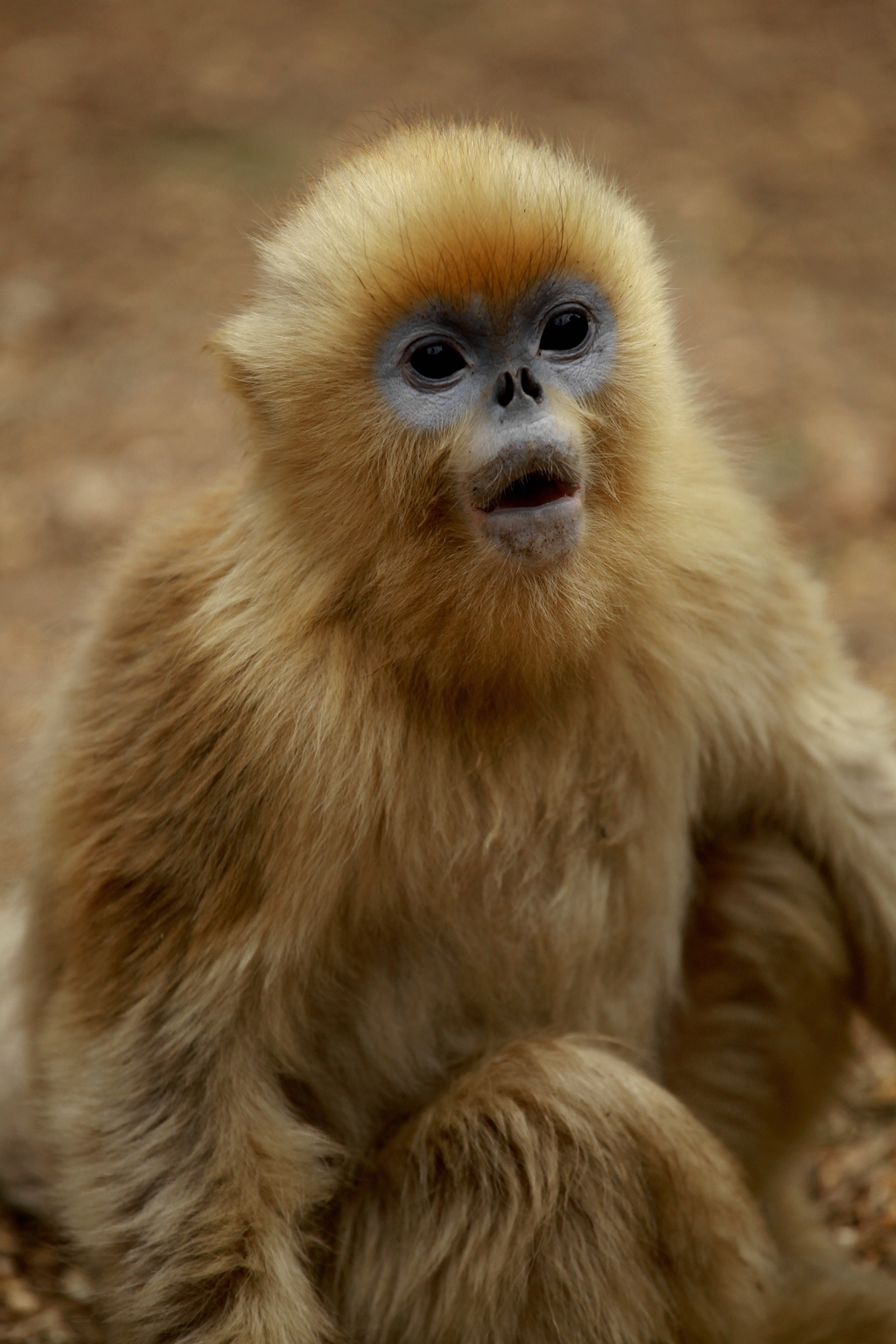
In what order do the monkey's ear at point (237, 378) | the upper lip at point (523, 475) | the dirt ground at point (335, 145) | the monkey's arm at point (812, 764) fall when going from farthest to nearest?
the dirt ground at point (335, 145), the monkey's arm at point (812, 764), the monkey's ear at point (237, 378), the upper lip at point (523, 475)

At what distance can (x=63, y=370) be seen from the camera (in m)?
7.12

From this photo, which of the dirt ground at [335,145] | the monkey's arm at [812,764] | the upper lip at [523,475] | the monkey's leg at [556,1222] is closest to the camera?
the upper lip at [523,475]

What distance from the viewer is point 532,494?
2.96 m

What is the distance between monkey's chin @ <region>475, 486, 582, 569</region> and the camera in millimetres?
2922

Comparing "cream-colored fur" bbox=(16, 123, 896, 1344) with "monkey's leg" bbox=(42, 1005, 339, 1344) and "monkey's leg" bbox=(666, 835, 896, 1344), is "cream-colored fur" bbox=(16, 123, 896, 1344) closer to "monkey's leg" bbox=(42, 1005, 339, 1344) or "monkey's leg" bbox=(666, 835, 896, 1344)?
"monkey's leg" bbox=(42, 1005, 339, 1344)

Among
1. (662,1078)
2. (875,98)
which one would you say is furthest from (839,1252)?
(875,98)

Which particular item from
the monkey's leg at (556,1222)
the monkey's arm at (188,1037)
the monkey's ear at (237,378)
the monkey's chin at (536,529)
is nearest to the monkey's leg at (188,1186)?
the monkey's arm at (188,1037)

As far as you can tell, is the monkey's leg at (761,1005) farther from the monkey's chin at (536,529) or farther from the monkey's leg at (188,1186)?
the monkey's chin at (536,529)

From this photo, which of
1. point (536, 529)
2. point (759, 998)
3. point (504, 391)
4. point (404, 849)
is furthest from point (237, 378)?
point (759, 998)

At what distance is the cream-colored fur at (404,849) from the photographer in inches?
119

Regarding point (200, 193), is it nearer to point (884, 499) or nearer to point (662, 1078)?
point (884, 499)

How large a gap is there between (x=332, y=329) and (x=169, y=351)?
169 inches

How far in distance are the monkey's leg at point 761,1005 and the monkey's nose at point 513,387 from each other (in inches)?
54.1

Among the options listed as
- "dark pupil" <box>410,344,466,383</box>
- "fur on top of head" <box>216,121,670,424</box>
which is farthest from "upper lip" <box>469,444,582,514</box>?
"fur on top of head" <box>216,121,670,424</box>
